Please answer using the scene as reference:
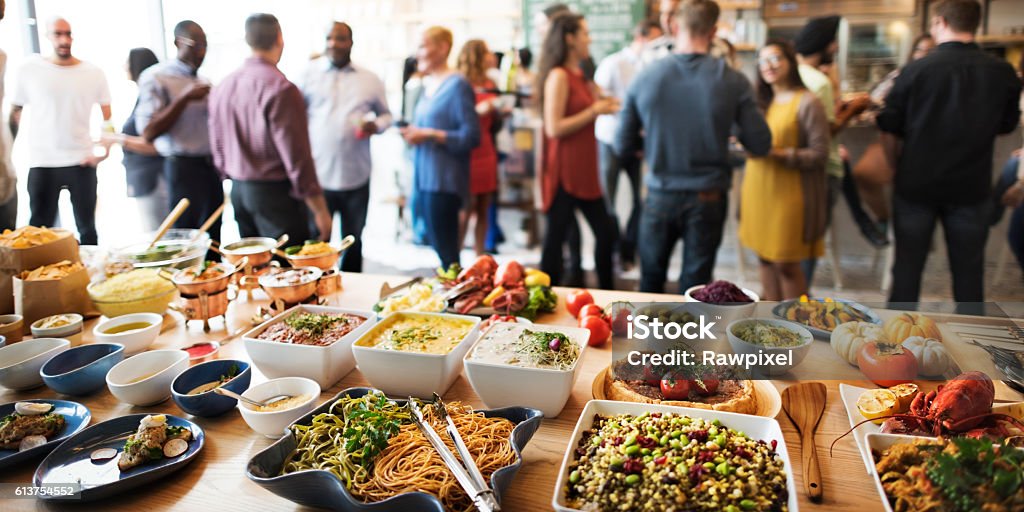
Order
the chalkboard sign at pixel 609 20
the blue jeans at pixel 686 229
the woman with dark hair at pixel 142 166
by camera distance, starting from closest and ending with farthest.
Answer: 1. the blue jeans at pixel 686 229
2. the woman with dark hair at pixel 142 166
3. the chalkboard sign at pixel 609 20

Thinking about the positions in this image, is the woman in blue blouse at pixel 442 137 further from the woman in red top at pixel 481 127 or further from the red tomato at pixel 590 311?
the red tomato at pixel 590 311

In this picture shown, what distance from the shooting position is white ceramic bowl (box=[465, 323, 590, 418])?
127 cm

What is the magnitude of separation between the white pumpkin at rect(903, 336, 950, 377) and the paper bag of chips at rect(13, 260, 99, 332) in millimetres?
2082

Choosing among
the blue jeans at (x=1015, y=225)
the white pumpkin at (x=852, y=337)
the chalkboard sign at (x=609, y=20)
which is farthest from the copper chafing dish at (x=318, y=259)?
the chalkboard sign at (x=609, y=20)

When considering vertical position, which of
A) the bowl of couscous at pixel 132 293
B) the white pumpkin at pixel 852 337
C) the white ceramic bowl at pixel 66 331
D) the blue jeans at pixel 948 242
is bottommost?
the blue jeans at pixel 948 242

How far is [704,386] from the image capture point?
1282mm

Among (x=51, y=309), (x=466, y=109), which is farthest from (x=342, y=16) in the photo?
(x=51, y=309)

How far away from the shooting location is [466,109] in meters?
3.68

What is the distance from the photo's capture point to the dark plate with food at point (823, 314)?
4.28 ft

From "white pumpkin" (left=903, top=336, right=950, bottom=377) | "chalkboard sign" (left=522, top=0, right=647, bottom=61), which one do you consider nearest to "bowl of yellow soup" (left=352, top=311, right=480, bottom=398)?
"white pumpkin" (left=903, top=336, right=950, bottom=377)

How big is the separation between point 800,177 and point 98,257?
297 cm

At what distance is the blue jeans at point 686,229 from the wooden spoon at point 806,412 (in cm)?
171

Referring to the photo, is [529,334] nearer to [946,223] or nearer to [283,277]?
[283,277]

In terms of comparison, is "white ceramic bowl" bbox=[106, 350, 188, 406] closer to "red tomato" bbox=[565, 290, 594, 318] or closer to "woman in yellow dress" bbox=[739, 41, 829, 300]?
"red tomato" bbox=[565, 290, 594, 318]
